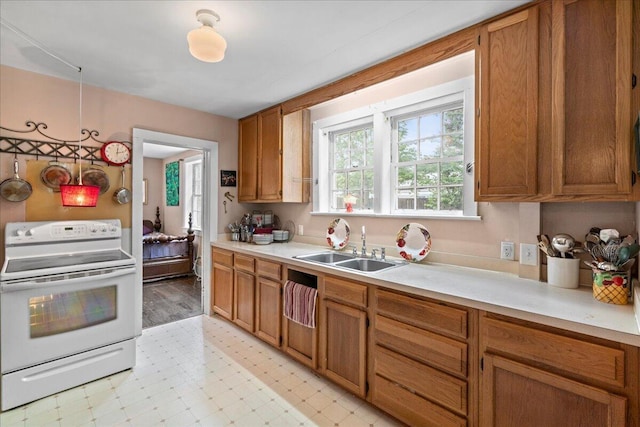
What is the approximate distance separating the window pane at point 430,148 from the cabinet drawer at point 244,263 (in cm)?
179

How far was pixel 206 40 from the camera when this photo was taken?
159 cm

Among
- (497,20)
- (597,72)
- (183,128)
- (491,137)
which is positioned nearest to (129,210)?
(183,128)

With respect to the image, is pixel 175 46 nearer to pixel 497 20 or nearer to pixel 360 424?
pixel 497 20

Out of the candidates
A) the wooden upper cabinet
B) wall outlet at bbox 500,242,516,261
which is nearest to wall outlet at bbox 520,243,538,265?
wall outlet at bbox 500,242,516,261

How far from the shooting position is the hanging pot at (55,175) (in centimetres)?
242

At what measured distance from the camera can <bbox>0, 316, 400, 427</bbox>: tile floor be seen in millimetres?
1804

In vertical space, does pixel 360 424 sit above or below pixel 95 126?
below

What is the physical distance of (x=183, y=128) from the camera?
3.27 m

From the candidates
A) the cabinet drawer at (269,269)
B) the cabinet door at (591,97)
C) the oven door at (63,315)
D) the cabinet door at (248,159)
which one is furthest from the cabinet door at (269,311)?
the cabinet door at (591,97)

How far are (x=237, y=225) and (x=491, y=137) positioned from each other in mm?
2834

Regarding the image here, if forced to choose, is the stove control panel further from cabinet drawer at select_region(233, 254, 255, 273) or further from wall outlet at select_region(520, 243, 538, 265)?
wall outlet at select_region(520, 243, 538, 265)

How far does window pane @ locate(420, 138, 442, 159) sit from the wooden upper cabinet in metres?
1.27

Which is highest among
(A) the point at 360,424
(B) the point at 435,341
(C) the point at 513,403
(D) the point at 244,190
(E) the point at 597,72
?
(E) the point at 597,72

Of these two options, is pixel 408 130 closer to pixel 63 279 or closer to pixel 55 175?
pixel 63 279
